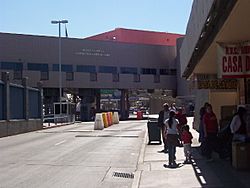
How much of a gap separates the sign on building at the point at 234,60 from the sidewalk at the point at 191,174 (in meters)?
2.54

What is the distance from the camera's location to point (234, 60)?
13914 millimetres

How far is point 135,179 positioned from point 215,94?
50.9 feet

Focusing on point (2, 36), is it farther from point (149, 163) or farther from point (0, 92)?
point (149, 163)

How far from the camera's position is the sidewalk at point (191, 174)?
1088cm

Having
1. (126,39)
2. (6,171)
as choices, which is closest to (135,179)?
(6,171)

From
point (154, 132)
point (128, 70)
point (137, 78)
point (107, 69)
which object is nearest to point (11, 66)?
point (107, 69)

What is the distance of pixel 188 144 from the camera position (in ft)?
47.1

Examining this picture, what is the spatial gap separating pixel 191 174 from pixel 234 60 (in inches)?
140

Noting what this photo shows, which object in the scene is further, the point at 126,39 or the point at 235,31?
the point at 126,39

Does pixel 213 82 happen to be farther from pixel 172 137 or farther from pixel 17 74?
pixel 17 74

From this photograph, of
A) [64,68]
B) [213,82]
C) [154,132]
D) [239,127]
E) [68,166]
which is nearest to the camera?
[239,127]

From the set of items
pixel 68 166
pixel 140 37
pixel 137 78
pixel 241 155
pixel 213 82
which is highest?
pixel 140 37

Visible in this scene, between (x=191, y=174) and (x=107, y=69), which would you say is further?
(x=107, y=69)

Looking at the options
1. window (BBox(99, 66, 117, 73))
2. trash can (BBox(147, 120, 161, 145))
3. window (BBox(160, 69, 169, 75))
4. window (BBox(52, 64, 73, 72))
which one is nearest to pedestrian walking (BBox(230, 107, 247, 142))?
trash can (BBox(147, 120, 161, 145))
